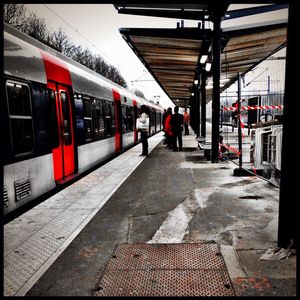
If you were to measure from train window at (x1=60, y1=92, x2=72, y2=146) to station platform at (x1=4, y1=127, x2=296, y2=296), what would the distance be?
1.34 m

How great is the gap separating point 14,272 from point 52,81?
439 centimetres

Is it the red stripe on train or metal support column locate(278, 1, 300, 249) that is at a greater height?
the red stripe on train

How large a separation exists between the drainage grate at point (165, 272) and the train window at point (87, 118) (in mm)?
5420

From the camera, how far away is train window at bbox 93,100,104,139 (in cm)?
955

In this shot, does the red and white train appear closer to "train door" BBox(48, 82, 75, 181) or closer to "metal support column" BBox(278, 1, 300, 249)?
"train door" BBox(48, 82, 75, 181)

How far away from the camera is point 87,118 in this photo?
28.8ft

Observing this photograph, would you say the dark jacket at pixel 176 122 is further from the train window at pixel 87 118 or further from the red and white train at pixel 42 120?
the train window at pixel 87 118

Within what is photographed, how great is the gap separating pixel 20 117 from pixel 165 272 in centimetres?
364

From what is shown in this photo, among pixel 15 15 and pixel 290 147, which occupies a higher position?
pixel 15 15

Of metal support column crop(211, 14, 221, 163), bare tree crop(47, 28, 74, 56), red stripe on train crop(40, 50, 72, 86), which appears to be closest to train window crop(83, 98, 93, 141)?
red stripe on train crop(40, 50, 72, 86)

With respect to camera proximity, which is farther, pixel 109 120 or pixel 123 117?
pixel 123 117

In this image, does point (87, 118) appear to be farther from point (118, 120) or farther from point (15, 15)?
point (15, 15)

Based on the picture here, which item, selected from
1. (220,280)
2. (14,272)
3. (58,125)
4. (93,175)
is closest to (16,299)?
(14,272)

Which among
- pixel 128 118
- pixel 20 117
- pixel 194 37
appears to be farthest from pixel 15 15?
pixel 20 117
